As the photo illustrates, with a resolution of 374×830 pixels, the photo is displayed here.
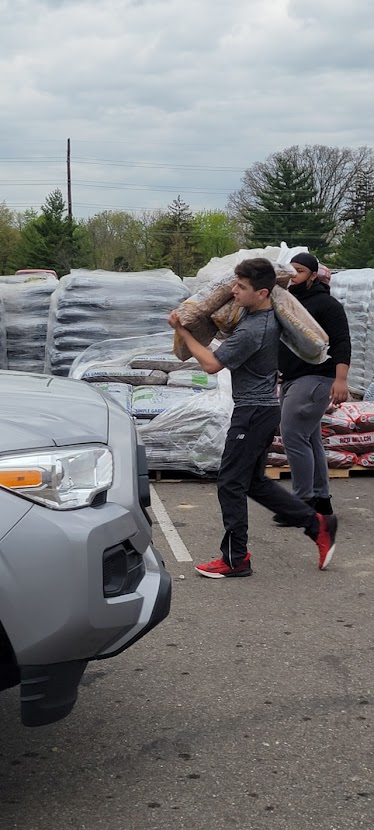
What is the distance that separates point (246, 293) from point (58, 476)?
8.69 feet

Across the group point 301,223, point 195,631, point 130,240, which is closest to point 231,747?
point 195,631

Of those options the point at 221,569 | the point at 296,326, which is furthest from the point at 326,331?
the point at 221,569

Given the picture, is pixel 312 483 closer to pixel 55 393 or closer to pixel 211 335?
pixel 211 335

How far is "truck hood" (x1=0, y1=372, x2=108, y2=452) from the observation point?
2.66 meters

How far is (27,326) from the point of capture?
37.5 ft

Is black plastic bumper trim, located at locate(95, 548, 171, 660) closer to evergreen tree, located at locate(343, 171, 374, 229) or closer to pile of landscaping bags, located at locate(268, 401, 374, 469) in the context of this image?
pile of landscaping bags, located at locate(268, 401, 374, 469)

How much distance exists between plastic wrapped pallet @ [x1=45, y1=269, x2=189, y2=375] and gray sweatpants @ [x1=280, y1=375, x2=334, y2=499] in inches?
167

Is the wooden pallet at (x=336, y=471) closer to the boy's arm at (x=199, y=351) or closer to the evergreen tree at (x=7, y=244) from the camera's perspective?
the boy's arm at (x=199, y=351)

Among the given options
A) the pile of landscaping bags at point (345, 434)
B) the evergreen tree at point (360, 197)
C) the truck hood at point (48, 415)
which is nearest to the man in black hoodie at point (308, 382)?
the pile of landscaping bags at point (345, 434)

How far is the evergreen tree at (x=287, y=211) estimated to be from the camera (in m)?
63.3

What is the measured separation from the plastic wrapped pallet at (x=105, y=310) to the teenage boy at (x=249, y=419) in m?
5.10

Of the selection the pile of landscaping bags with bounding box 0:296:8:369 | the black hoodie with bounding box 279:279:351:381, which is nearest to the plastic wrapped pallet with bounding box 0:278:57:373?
the pile of landscaping bags with bounding box 0:296:8:369

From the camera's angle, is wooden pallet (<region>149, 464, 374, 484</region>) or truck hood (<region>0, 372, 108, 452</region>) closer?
truck hood (<region>0, 372, 108, 452</region>)

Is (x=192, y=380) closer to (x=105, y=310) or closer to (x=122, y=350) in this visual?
(x=122, y=350)
